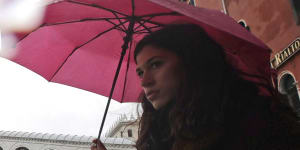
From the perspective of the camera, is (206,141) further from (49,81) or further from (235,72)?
(49,81)

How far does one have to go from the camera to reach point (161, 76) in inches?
55.1

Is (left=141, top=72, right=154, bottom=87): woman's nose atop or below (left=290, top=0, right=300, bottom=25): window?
below

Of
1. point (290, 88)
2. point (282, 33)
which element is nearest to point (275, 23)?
point (282, 33)

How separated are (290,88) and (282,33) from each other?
1862 millimetres

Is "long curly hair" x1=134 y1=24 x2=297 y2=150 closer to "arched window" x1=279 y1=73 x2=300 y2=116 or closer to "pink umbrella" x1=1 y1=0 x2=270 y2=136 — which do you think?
"pink umbrella" x1=1 y1=0 x2=270 y2=136

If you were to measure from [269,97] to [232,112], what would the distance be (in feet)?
0.70

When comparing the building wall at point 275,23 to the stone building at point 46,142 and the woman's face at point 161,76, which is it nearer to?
the woman's face at point 161,76

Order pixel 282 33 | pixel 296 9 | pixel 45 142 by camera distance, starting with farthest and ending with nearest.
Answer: pixel 45 142
pixel 282 33
pixel 296 9

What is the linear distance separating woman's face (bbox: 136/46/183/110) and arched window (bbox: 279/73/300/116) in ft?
30.5

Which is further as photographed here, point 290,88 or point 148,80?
point 290,88

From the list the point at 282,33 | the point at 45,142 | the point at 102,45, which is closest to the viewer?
the point at 102,45

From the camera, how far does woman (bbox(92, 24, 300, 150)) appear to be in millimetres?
1152

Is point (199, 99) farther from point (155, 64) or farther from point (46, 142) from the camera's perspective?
point (46, 142)

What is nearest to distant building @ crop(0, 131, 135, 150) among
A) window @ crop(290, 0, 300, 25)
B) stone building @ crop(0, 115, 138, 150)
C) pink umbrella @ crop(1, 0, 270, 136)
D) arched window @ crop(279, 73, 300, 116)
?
stone building @ crop(0, 115, 138, 150)
